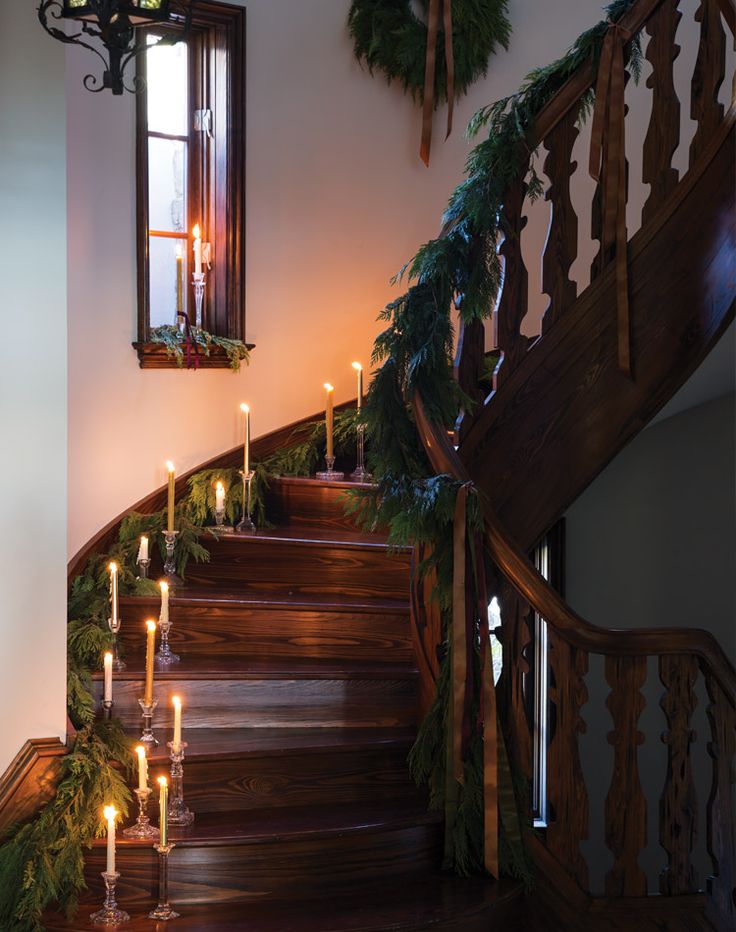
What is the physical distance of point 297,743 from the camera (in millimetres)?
3535

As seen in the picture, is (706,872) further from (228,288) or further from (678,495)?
(228,288)

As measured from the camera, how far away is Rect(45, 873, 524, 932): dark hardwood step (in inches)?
116

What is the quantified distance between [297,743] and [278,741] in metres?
0.06

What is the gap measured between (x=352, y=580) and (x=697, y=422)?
2.41m

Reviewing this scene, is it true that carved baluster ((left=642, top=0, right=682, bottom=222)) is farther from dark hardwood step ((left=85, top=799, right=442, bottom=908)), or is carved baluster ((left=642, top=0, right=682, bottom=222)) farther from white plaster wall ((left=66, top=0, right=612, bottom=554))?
dark hardwood step ((left=85, top=799, right=442, bottom=908))

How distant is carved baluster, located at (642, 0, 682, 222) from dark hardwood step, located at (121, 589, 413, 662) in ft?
5.36

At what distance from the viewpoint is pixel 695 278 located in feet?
12.4

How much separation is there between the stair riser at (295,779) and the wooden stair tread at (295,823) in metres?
0.04

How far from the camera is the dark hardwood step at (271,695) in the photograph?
3.65 m

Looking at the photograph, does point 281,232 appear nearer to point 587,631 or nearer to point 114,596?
point 114,596

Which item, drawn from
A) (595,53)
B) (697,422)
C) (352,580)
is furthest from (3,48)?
(697,422)

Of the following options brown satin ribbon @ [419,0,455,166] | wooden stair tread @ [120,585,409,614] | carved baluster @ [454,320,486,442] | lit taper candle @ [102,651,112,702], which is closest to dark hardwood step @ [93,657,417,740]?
lit taper candle @ [102,651,112,702]

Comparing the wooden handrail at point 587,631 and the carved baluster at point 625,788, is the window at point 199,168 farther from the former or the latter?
the carved baluster at point 625,788


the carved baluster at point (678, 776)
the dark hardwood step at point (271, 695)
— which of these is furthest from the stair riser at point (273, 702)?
the carved baluster at point (678, 776)
